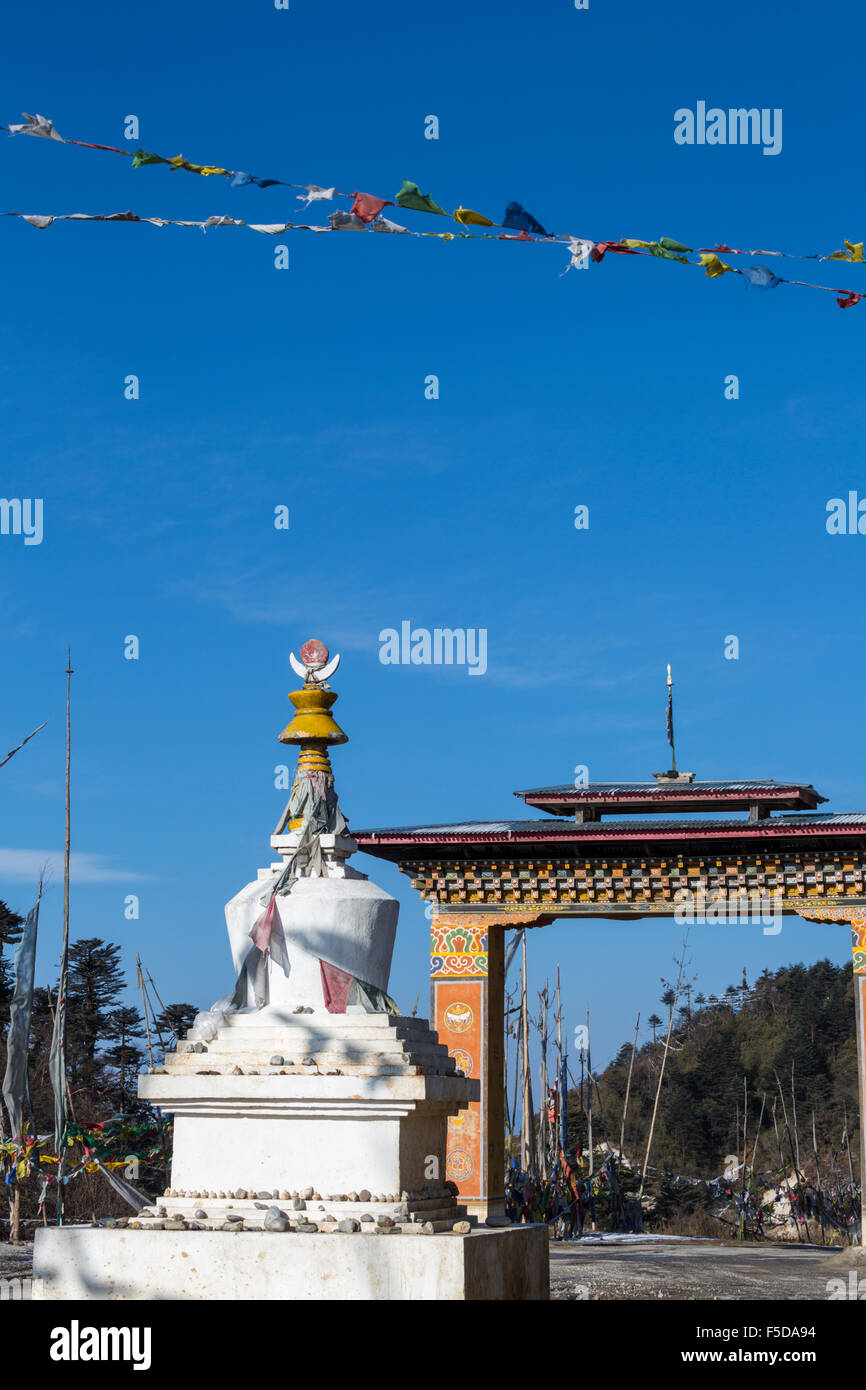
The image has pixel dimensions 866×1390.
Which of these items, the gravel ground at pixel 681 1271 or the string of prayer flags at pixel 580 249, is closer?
the string of prayer flags at pixel 580 249

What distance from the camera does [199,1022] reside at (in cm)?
917

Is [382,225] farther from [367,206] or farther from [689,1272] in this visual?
[689,1272]

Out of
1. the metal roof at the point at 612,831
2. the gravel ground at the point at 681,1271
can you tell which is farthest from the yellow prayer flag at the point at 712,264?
the metal roof at the point at 612,831

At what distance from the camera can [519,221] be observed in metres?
8.50

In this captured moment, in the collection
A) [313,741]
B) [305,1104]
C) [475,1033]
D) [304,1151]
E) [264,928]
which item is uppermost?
[313,741]

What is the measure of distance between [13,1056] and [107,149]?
10.6m

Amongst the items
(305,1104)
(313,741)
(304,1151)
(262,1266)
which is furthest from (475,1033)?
(262,1266)

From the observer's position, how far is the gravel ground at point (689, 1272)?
15211 mm

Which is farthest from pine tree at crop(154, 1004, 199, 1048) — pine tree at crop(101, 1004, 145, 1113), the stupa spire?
the stupa spire

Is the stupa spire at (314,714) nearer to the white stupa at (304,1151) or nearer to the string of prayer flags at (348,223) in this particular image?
the white stupa at (304,1151)

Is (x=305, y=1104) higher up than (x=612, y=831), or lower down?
lower down

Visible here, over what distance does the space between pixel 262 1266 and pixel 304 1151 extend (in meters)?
0.66

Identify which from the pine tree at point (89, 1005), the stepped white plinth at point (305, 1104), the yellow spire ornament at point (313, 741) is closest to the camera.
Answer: the stepped white plinth at point (305, 1104)
